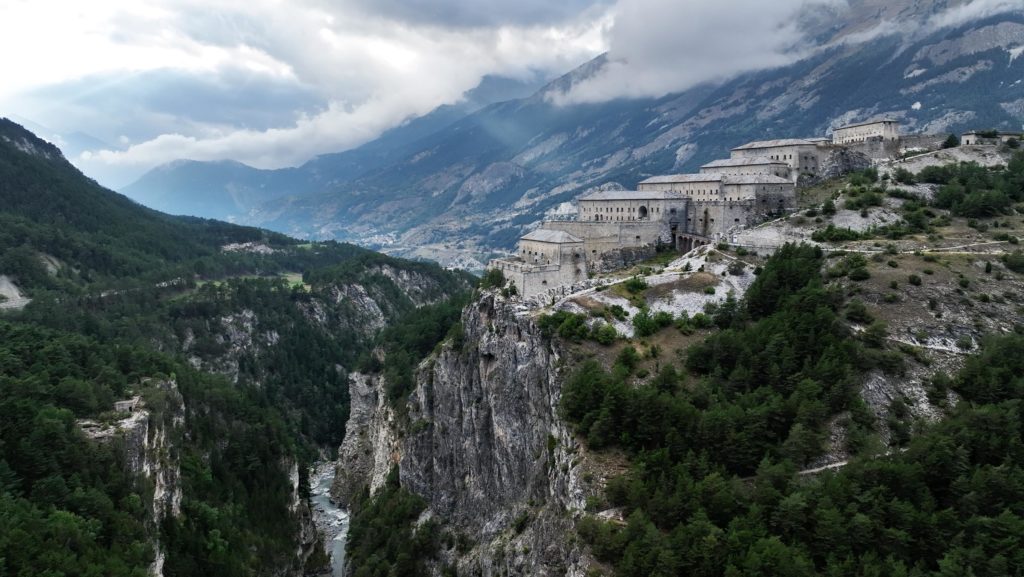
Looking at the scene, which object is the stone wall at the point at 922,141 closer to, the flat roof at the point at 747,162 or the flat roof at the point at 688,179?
the flat roof at the point at 747,162

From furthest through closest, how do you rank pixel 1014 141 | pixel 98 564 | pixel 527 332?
pixel 1014 141 < pixel 527 332 < pixel 98 564

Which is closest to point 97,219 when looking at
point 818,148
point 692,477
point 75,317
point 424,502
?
point 75,317

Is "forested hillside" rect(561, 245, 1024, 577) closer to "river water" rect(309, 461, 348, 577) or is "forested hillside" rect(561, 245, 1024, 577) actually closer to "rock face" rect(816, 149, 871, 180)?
"rock face" rect(816, 149, 871, 180)

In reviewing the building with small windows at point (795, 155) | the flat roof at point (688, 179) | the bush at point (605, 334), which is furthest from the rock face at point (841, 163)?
the bush at point (605, 334)

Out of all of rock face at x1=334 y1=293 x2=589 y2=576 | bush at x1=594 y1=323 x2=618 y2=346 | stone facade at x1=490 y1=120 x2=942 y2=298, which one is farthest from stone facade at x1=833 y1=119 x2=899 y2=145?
rock face at x1=334 y1=293 x2=589 y2=576

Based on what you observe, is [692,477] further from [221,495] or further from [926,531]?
[221,495]
